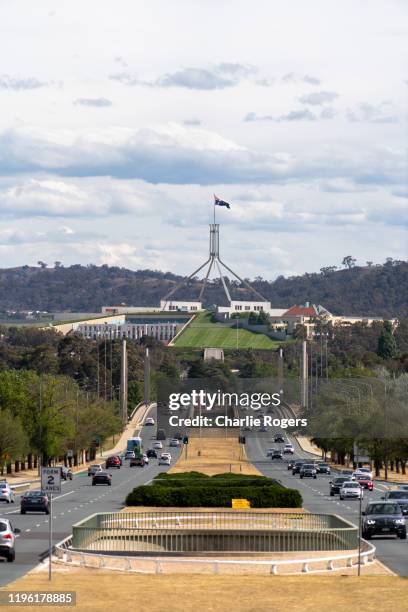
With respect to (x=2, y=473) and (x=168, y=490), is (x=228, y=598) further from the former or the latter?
(x=2, y=473)

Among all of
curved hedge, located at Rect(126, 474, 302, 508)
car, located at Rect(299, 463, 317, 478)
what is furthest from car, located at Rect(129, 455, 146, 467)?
curved hedge, located at Rect(126, 474, 302, 508)

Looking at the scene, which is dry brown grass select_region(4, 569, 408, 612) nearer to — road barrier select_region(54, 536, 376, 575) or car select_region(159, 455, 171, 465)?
road barrier select_region(54, 536, 376, 575)

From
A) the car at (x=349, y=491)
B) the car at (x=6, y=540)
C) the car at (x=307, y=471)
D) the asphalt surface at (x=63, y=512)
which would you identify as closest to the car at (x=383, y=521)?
the asphalt surface at (x=63, y=512)

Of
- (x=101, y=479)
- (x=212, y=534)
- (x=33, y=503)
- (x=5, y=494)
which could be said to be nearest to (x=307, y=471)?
(x=101, y=479)

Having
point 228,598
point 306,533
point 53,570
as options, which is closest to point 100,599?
point 228,598

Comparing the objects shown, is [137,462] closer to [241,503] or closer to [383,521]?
[241,503]

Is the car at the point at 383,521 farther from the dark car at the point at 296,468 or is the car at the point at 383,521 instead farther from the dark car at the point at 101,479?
the dark car at the point at 296,468

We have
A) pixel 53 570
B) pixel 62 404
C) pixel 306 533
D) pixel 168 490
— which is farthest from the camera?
pixel 62 404
